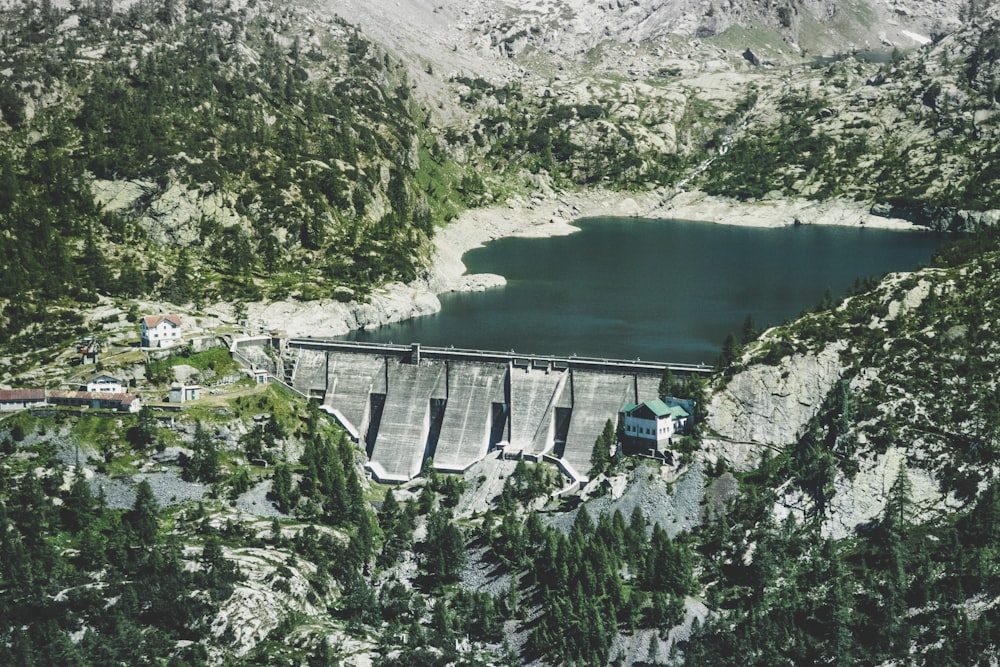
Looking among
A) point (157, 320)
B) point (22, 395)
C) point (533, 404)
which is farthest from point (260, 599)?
point (157, 320)

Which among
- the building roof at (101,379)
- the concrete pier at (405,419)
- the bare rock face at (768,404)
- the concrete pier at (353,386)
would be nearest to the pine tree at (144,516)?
the building roof at (101,379)

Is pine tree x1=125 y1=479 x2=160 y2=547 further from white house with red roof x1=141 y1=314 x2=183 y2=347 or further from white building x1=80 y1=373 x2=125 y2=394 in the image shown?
white house with red roof x1=141 y1=314 x2=183 y2=347

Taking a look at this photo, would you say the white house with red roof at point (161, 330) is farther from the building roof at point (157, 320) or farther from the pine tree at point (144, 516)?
the pine tree at point (144, 516)

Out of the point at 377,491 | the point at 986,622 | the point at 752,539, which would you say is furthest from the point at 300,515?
the point at 986,622

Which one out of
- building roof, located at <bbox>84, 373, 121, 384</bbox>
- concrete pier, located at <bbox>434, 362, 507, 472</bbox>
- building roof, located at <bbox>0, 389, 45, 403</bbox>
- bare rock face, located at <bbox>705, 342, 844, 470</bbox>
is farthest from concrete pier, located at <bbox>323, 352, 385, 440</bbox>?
bare rock face, located at <bbox>705, 342, 844, 470</bbox>

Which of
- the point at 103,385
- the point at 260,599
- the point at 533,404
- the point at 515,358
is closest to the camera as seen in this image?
the point at 260,599

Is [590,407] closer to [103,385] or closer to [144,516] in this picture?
[144,516]

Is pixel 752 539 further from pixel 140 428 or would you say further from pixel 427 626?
pixel 140 428
